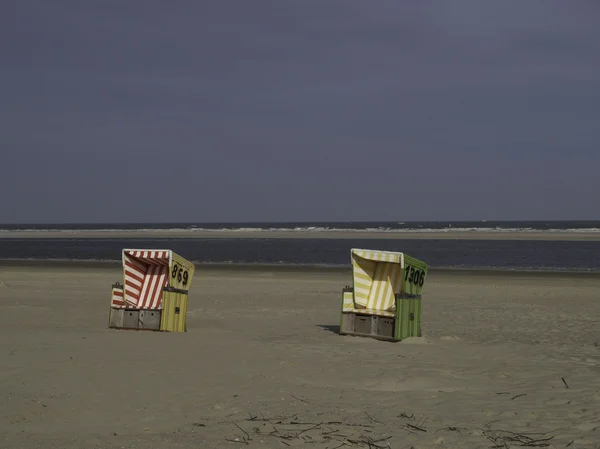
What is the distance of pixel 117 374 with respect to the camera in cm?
826

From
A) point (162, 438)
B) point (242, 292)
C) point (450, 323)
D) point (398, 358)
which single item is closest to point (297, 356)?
point (398, 358)

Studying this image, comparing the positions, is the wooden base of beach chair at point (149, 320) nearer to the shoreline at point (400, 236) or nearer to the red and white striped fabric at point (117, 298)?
the red and white striped fabric at point (117, 298)

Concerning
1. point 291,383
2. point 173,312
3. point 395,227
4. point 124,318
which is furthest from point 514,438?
point 395,227

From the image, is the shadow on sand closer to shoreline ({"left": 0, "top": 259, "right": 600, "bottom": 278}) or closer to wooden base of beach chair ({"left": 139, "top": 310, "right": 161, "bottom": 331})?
wooden base of beach chair ({"left": 139, "top": 310, "right": 161, "bottom": 331})

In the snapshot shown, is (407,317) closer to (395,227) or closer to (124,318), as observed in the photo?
(124,318)

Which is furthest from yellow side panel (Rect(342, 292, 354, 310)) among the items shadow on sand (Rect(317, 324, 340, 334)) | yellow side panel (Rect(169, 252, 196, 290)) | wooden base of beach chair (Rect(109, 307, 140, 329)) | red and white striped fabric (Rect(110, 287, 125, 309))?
red and white striped fabric (Rect(110, 287, 125, 309))

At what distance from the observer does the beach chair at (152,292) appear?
11.9 meters

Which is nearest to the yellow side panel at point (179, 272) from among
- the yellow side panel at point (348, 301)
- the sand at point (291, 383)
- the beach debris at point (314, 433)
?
the sand at point (291, 383)

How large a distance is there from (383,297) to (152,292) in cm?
443

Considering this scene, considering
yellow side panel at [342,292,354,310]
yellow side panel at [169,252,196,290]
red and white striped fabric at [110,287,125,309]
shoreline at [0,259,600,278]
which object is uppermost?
yellow side panel at [169,252,196,290]

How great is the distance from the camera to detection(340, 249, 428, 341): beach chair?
1171cm

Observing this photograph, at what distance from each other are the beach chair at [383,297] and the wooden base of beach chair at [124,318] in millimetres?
3591

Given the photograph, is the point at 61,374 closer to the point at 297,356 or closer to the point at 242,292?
the point at 297,356

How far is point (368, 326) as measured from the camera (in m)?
12.1
